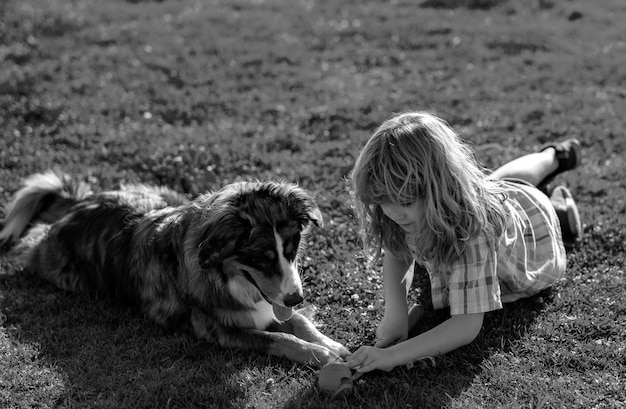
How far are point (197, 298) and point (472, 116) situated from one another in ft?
17.7

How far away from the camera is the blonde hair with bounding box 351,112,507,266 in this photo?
4.14 meters

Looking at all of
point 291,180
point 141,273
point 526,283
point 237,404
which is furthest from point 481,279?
point 291,180

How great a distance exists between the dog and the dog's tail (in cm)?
2

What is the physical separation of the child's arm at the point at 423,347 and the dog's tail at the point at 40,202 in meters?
3.35

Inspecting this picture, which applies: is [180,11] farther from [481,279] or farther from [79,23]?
[481,279]

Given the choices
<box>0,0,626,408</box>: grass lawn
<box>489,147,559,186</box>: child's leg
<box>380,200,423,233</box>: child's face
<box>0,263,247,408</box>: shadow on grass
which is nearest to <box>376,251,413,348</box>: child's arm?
<box>0,0,626,408</box>: grass lawn

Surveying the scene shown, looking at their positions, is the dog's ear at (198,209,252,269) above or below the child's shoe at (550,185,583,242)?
above

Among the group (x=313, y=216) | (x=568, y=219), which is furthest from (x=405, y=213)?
(x=568, y=219)

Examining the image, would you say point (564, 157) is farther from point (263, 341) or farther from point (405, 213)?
point (263, 341)

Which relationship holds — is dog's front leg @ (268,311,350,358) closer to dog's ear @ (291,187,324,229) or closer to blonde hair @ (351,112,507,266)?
dog's ear @ (291,187,324,229)

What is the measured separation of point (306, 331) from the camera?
5.03m

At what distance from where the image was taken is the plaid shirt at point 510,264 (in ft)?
14.5

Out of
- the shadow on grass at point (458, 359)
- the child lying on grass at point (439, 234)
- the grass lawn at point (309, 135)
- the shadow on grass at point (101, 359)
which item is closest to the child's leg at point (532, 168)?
the grass lawn at point (309, 135)

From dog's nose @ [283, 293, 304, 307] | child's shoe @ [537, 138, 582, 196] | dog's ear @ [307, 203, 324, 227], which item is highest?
dog's ear @ [307, 203, 324, 227]
